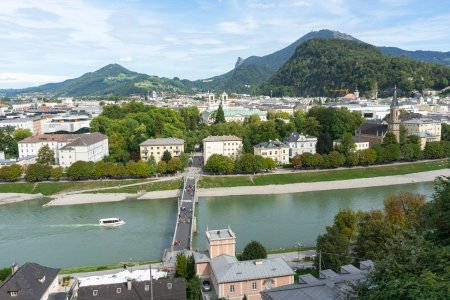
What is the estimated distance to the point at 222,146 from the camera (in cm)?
3262

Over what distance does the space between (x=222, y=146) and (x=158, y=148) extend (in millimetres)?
4764

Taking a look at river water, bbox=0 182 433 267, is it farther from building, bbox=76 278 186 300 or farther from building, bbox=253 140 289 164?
building, bbox=253 140 289 164

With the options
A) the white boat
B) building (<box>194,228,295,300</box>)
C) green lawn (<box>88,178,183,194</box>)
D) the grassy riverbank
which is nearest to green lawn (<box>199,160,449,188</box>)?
green lawn (<box>88,178,183,194</box>)

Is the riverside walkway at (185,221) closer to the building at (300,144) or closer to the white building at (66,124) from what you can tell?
the building at (300,144)

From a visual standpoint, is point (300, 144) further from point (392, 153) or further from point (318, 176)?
point (392, 153)

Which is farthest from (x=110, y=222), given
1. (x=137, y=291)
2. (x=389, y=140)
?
(x=389, y=140)

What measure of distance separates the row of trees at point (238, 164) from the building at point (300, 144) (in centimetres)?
422

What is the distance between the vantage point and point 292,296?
8648 mm

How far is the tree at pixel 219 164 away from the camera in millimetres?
29672

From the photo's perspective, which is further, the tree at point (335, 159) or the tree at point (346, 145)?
the tree at point (346, 145)

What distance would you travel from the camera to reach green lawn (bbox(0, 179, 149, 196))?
2788cm

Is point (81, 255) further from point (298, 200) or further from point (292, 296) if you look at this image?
point (298, 200)

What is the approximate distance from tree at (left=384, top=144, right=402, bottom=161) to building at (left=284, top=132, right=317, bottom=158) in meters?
5.27

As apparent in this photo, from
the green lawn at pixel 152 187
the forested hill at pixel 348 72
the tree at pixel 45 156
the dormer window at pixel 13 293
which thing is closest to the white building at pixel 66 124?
the tree at pixel 45 156
